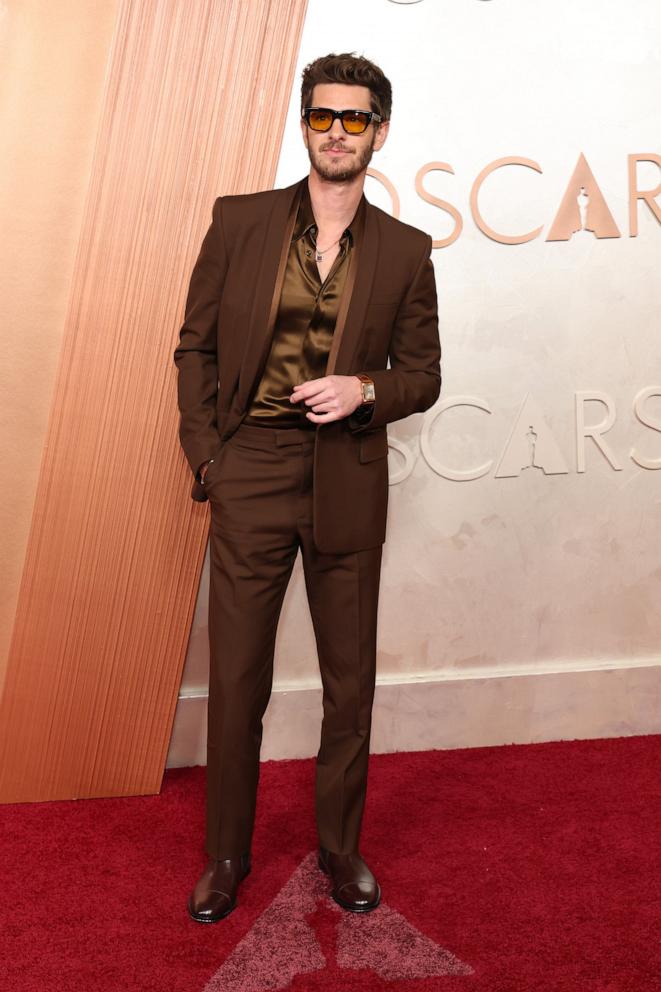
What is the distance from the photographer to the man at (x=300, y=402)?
7.25 ft

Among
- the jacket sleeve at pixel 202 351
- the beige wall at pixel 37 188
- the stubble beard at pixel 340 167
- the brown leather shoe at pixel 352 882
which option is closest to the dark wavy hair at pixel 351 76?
the stubble beard at pixel 340 167

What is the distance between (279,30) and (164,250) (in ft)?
2.23

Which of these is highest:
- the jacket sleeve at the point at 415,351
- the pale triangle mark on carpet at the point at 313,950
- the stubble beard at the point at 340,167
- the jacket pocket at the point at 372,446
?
the stubble beard at the point at 340,167

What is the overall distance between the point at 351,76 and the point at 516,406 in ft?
4.17

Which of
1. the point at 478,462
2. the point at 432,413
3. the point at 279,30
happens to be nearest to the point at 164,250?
the point at 279,30

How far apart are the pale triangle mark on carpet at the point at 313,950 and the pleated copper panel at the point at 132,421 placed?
774mm

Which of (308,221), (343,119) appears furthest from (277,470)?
(343,119)

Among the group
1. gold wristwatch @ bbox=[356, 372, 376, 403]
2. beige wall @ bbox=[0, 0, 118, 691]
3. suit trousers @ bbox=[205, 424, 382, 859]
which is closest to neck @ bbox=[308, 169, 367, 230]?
gold wristwatch @ bbox=[356, 372, 376, 403]

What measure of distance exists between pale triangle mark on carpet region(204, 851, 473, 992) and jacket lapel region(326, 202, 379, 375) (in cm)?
125

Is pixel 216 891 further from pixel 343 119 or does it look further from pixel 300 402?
pixel 343 119

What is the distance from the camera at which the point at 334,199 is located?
2.25 metres

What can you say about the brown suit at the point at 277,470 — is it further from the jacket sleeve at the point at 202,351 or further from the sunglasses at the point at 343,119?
the sunglasses at the point at 343,119

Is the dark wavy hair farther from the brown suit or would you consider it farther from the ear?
the brown suit

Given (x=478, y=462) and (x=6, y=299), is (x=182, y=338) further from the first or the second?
(x=478, y=462)
